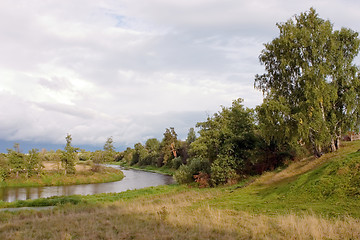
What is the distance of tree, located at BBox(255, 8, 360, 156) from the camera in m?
27.4

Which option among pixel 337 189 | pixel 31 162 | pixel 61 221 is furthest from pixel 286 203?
pixel 31 162

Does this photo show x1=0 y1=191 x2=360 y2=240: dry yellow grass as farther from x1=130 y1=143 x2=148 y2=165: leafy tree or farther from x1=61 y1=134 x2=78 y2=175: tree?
x1=130 y1=143 x2=148 y2=165: leafy tree

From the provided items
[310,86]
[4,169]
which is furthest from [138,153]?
[310,86]

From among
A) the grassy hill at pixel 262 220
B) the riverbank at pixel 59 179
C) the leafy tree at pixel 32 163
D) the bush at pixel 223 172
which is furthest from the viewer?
the leafy tree at pixel 32 163

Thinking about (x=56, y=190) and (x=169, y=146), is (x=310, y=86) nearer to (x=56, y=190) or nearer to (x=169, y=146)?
(x=56, y=190)

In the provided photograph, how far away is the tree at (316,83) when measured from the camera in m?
27.4

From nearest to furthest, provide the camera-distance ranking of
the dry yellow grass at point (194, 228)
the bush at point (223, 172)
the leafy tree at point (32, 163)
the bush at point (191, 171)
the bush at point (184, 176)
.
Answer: the dry yellow grass at point (194, 228), the bush at point (223, 172), the bush at point (191, 171), the bush at point (184, 176), the leafy tree at point (32, 163)

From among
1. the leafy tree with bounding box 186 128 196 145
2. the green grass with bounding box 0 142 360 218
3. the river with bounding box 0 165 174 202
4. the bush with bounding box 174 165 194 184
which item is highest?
the leafy tree with bounding box 186 128 196 145

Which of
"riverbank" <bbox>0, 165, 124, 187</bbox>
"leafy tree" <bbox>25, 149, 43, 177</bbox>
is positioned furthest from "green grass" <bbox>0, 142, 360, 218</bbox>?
"leafy tree" <bbox>25, 149, 43, 177</bbox>

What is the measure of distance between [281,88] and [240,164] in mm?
12956

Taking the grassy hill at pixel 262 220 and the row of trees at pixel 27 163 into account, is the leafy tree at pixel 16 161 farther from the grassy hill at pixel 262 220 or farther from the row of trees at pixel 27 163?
the grassy hill at pixel 262 220

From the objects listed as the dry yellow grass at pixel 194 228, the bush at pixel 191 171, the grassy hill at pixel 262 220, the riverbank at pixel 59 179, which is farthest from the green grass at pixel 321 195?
the riverbank at pixel 59 179

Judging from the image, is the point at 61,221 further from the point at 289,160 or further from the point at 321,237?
the point at 289,160

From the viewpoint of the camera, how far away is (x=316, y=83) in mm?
27844
